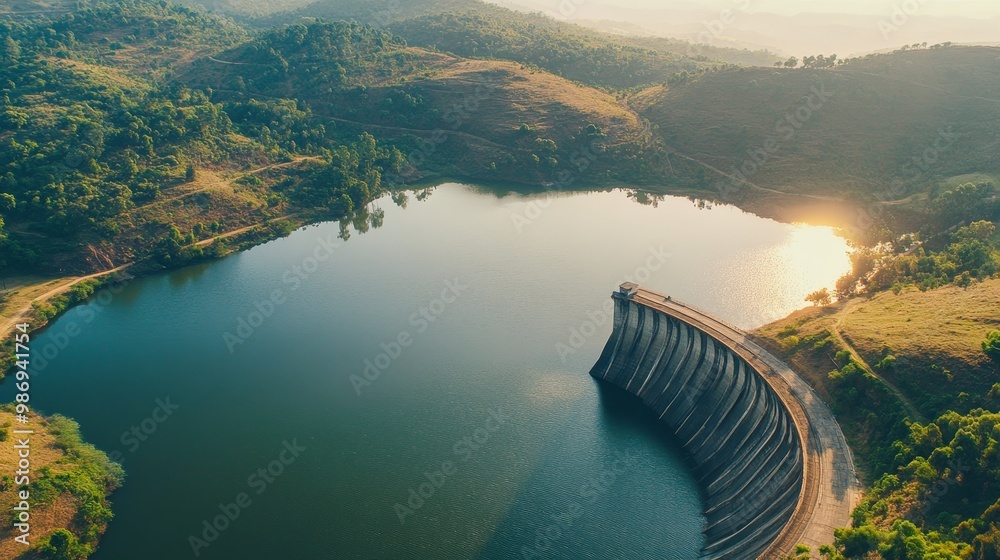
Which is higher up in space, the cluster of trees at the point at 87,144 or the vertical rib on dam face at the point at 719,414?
the vertical rib on dam face at the point at 719,414

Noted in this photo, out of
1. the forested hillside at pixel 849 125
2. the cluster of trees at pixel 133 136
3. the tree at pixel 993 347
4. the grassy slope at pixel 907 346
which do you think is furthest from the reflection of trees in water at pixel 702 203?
the tree at pixel 993 347

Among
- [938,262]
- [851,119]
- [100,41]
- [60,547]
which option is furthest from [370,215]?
[100,41]

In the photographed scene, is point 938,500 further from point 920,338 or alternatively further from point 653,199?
point 653,199

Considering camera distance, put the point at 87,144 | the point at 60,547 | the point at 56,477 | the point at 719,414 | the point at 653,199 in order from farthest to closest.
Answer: the point at 653,199 < the point at 87,144 < the point at 719,414 < the point at 56,477 < the point at 60,547

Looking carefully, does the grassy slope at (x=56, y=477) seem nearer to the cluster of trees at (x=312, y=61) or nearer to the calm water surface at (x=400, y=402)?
the calm water surface at (x=400, y=402)

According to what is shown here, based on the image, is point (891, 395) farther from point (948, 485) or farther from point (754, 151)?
point (754, 151)

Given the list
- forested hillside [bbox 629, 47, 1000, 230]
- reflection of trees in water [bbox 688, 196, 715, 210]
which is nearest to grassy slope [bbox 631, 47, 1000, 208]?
forested hillside [bbox 629, 47, 1000, 230]

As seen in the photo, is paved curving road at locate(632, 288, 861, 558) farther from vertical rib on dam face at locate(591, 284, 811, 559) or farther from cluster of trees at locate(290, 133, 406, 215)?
cluster of trees at locate(290, 133, 406, 215)
